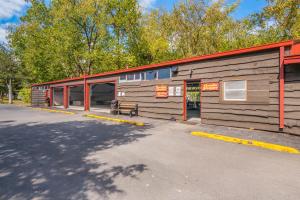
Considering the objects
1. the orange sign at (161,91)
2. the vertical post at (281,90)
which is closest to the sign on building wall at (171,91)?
the orange sign at (161,91)

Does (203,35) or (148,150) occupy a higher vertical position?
(203,35)

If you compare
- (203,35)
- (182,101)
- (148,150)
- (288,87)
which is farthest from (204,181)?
(203,35)

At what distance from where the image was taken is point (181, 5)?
22.1 meters

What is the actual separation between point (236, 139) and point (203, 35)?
18.9m

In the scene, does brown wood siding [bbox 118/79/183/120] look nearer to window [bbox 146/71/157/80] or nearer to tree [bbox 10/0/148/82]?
window [bbox 146/71/157/80]

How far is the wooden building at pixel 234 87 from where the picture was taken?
688cm

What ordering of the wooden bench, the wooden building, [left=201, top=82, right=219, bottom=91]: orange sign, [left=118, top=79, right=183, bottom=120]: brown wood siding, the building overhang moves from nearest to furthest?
1. the building overhang
2. the wooden building
3. [left=201, top=82, right=219, bottom=91]: orange sign
4. [left=118, top=79, right=183, bottom=120]: brown wood siding
5. the wooden bench

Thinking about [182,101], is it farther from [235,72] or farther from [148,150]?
[148,150]

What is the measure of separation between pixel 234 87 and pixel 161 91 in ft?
14.3

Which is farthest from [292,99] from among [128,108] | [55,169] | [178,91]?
[128,108]

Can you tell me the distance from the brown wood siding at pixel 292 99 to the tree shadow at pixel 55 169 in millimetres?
5690

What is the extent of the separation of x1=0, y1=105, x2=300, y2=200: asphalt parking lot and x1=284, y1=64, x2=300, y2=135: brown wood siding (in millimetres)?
549

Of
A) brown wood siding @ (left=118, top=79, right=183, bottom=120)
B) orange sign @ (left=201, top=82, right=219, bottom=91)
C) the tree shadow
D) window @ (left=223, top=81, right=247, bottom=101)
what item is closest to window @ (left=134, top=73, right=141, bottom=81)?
brown wood siding @ (left=118, top=79, right=183, bottom=120)

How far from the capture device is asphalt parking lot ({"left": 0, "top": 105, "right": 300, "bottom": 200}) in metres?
3.11
